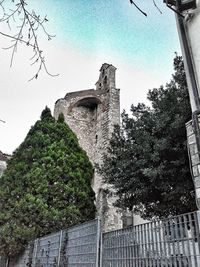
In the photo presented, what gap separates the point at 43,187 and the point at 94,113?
7.81 meters

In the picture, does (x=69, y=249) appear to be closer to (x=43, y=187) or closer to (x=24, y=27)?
(x=43, y=187)

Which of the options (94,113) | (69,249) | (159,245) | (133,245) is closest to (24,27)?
(159,245)

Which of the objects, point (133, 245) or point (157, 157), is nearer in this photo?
point (133, 245)

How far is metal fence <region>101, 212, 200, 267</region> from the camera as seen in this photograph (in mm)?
2721

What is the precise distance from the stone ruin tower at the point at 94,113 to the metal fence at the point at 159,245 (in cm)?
999

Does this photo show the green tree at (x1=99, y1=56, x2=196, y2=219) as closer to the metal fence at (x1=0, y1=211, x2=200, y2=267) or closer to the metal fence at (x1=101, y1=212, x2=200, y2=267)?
the metal fence at (x1=0, y1=211, x2=200, y2=267)

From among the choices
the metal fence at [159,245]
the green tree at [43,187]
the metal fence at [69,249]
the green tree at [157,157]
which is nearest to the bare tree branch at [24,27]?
the metal fence at [159,245]

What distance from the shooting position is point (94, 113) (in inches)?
647

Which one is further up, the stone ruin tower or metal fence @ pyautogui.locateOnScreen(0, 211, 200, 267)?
the stone ruin tower

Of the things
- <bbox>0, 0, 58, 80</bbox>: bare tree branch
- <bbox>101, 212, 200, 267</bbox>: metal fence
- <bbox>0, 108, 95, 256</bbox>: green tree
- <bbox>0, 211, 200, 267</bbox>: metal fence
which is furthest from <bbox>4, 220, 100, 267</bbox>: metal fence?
<bbox>0, 0, 58, 80</bbox>: bare tree branch

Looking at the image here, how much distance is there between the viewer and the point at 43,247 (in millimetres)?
6941

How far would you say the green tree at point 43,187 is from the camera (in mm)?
8797

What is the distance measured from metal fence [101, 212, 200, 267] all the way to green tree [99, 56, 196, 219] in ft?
9.03

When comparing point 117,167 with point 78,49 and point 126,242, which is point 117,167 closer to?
point 126,242
